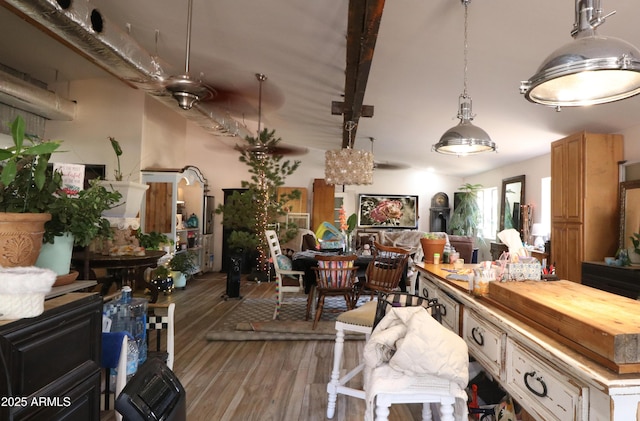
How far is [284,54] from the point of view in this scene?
156 inches

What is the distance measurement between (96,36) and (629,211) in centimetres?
559

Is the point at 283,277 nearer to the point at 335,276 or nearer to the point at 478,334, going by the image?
the point at 335,276

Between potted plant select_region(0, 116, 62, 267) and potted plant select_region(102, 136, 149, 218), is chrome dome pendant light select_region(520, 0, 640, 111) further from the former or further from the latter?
potted plant select_region(102, 136, 149, 218)

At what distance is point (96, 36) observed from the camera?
3.16 m

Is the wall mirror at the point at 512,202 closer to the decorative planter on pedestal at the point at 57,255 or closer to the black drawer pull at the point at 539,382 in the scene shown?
the black drawer pull at the point at 539,382

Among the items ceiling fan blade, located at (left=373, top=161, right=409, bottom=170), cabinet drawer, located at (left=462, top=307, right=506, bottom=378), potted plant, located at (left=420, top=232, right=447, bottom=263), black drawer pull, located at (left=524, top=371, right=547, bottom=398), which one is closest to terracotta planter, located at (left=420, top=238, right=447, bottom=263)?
potted plant, located at (left=420, top=232, right=447, bottom=263)

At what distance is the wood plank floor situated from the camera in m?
2.54

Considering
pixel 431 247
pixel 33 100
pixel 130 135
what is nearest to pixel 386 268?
pixel 431 247

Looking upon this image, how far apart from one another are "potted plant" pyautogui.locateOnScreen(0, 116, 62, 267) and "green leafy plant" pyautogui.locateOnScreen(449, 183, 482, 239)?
8.88m

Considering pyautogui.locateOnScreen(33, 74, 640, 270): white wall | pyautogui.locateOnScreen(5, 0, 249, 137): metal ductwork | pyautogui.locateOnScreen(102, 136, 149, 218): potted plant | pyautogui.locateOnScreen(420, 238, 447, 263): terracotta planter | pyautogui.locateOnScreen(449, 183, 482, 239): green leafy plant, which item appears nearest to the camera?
pyautogui.locateOnScreen(5, 0, 249, 137): metal ductwork

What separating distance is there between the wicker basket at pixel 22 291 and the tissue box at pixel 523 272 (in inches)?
79.7

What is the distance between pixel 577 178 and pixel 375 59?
290 cm

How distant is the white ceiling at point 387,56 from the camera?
2.59 meters

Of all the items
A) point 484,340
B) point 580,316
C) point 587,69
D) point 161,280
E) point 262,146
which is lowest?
point 161,280
